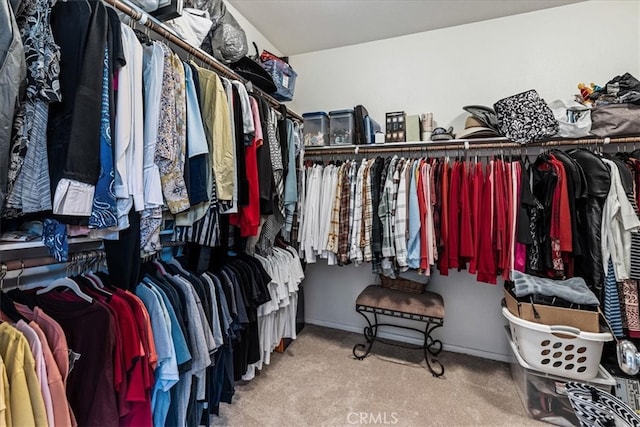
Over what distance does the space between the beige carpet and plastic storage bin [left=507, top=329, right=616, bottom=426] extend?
8 centimetres

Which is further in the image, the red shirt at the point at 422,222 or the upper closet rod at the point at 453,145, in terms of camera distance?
the red shirt at the point at 422,222

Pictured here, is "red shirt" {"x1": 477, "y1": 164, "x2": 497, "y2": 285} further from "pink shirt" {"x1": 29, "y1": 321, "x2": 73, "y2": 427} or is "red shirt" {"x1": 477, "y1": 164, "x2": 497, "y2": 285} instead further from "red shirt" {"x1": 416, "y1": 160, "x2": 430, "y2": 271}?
"pink shirt" {"x1": 29, "y1": 321, "x2": 73, "y2": 427}

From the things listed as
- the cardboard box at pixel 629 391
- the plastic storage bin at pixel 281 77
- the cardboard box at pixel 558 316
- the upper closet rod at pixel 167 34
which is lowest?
the cardboard box at pixel 629 391

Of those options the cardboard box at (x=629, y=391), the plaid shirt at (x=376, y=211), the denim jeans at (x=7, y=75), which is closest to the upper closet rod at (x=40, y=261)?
the denim jeans at (x=7, y=75)

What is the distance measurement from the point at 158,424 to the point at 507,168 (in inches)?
94.7

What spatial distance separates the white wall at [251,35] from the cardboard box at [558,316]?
2.84m

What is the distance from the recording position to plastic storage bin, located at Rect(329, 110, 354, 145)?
8.18ft

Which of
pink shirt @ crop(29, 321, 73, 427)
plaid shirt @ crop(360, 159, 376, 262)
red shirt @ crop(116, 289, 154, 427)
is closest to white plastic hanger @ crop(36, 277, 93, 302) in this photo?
red shirt @ crop(116, 289, 154, 427)

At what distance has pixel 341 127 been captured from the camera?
2.54m

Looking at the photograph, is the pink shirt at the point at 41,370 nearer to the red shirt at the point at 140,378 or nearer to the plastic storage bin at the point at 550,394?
the red shirt at the point at 140,378

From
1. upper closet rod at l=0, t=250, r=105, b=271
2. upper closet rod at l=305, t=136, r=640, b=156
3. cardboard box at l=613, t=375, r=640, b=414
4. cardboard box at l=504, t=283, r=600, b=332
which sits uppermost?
upper closet rod at l=305, t=136, r=640, b=156

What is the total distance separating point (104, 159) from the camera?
2.91 ft

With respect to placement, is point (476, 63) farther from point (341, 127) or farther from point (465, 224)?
point (465, 224)

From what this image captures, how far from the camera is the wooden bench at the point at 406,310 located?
2151mm
